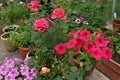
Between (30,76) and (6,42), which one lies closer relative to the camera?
(30,76)

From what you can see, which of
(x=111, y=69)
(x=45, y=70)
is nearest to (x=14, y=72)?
(x=45, y=70)

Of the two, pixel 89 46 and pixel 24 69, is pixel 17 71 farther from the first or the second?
pixel 89 46

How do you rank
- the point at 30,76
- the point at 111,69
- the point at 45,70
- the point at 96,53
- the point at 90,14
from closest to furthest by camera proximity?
1. the point at 96,53
2. the point at 45,70
3. the point at 30,76
4. the point at 111,69
5. the point at 90,14

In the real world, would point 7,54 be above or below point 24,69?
below

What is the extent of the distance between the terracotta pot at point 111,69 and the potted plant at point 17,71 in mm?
880

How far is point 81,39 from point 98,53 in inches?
7.1

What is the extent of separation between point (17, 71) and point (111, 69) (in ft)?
3.51

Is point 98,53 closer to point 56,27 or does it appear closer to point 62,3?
point 56,27

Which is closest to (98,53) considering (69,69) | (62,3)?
(69,69)

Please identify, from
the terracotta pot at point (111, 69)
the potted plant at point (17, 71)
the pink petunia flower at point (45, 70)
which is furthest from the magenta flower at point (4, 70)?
the terracotta pot at point (111, 69)

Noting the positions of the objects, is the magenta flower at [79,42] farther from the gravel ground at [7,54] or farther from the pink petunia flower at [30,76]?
the gravel ground at [7,54]

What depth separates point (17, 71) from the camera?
2029 mm

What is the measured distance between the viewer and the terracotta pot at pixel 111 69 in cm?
234

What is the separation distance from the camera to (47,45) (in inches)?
73.6
